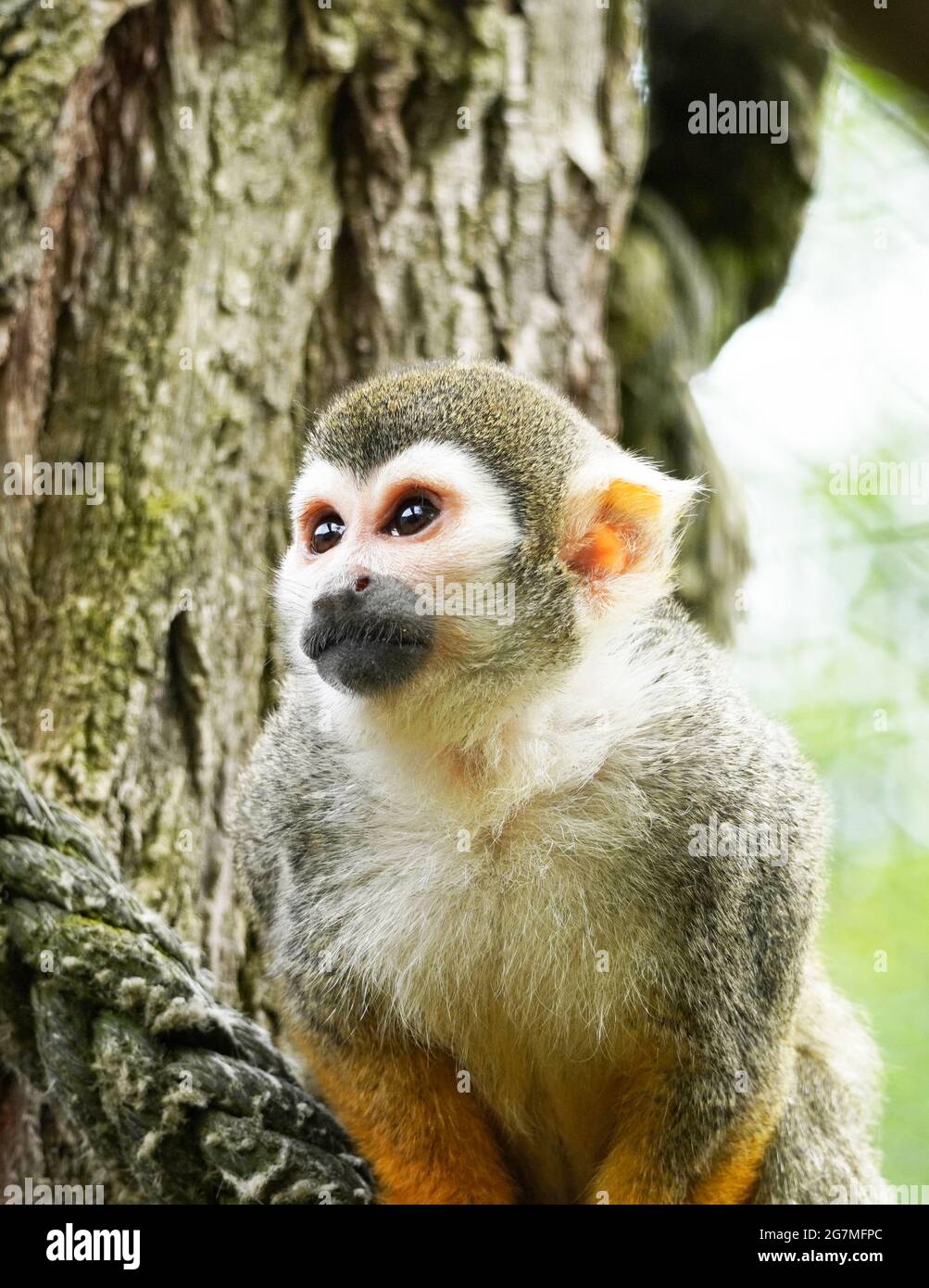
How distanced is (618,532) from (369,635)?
0.76 meters

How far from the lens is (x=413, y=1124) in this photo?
3.31 metres

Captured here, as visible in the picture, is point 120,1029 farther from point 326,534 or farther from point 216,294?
point 216,294

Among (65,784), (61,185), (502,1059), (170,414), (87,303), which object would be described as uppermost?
(61,185)

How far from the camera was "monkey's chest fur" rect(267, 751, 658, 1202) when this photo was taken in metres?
3.26

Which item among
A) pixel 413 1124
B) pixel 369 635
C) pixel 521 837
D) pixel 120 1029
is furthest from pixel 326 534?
pixel 413 1124

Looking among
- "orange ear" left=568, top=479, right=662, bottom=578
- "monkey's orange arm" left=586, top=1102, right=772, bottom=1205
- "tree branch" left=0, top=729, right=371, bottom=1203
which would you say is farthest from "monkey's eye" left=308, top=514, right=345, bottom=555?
"monkey's orange arm" left=586, top=1102, right=772, bottom=1205

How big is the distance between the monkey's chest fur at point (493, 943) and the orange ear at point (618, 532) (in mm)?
564

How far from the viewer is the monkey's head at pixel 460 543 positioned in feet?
10.3

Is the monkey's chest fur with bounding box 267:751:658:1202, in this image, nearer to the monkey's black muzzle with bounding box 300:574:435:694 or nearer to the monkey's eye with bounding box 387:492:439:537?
the monkey's black muzzle with bounding box 300:574:435:694

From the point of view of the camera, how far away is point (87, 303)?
4.36 meters

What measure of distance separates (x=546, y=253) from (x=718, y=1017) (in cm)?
302
